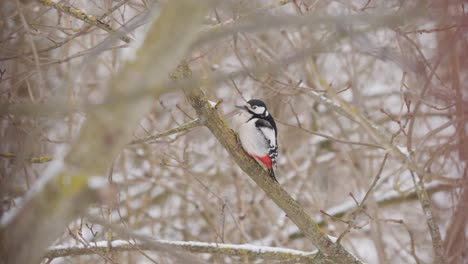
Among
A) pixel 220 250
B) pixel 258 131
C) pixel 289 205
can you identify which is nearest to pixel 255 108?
pixel 258 131

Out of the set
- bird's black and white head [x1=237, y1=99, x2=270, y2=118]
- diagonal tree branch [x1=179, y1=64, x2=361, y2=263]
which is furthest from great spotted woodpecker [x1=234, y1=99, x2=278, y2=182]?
diagonal tree branch [x1=179, y1=64, x2=361, y2=263]

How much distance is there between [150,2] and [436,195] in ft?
13.5

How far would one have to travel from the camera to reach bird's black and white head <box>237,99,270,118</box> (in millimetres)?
4688

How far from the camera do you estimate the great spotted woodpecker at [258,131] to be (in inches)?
168

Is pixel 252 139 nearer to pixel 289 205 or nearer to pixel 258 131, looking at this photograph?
pixel 258 131

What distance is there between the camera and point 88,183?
1.88m

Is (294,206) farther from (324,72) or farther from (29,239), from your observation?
(324,72)

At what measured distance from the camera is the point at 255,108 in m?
4.71

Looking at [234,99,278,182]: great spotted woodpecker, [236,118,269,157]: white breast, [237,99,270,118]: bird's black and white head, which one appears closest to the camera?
[236,118,269,157]: white breast

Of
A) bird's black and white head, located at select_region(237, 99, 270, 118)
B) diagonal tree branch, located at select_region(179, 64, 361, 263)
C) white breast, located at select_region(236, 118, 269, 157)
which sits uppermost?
bird's black and white head, located at select_region(237, 99, 270, 118)

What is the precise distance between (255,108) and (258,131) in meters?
0.26

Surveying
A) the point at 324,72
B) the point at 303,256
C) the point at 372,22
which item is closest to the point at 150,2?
the point at 303,256

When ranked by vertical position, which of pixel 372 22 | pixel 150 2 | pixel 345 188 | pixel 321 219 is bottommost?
pixel 372 22

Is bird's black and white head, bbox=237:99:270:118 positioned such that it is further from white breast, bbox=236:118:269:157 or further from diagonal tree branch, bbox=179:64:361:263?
diagonal tree branch, bbox=179:64:361:263
